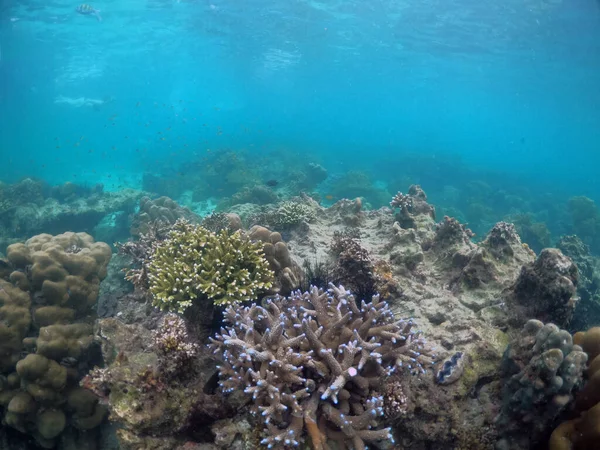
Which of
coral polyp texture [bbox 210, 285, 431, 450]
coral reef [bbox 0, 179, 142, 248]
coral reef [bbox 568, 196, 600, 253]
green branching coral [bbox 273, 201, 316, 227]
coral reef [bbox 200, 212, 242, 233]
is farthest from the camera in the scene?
coral reef [bbox 568, 196, 600, 253]

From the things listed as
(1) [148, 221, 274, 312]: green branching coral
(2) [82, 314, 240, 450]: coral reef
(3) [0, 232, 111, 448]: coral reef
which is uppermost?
(1) [148, 221, 274, 312]: green branching coral

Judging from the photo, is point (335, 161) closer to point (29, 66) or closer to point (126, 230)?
point (126, 230)

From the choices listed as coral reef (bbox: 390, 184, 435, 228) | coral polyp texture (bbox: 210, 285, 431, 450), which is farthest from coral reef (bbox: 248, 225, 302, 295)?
coral reef (bbox: 390, 184, 435, 228)

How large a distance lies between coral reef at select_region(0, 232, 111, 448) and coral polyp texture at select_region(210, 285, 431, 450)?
387 centimetres

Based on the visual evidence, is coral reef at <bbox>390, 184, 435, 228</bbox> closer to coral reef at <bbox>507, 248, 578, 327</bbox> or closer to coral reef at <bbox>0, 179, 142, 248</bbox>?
coral reef at <bbox>507, 248, 578, 327</bbox>

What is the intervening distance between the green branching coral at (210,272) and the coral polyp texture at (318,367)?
650mm

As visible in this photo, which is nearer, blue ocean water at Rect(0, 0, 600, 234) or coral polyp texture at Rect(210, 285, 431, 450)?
coral polyp texture at Rect(210, 285, 431, 450)

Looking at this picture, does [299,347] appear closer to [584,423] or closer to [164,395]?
[164,395]

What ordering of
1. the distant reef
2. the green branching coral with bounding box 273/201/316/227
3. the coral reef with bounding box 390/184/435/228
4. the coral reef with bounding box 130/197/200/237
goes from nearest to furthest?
the distant reef, the green branching coral with bounding box 273/201/316/227, the coral reef with bounding box 390/184/435/228, the coral reef with bounding box 130/197/200/237

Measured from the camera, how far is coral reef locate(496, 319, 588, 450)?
11.3 ft

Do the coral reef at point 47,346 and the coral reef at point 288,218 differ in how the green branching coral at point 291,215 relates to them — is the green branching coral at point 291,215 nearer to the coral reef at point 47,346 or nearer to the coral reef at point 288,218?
the coral reef at point 288,218

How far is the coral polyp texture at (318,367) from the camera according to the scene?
3531 millimetres

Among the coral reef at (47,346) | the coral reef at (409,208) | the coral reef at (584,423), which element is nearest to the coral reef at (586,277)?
the coral reef at (409,208)

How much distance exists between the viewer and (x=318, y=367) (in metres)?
3.77
